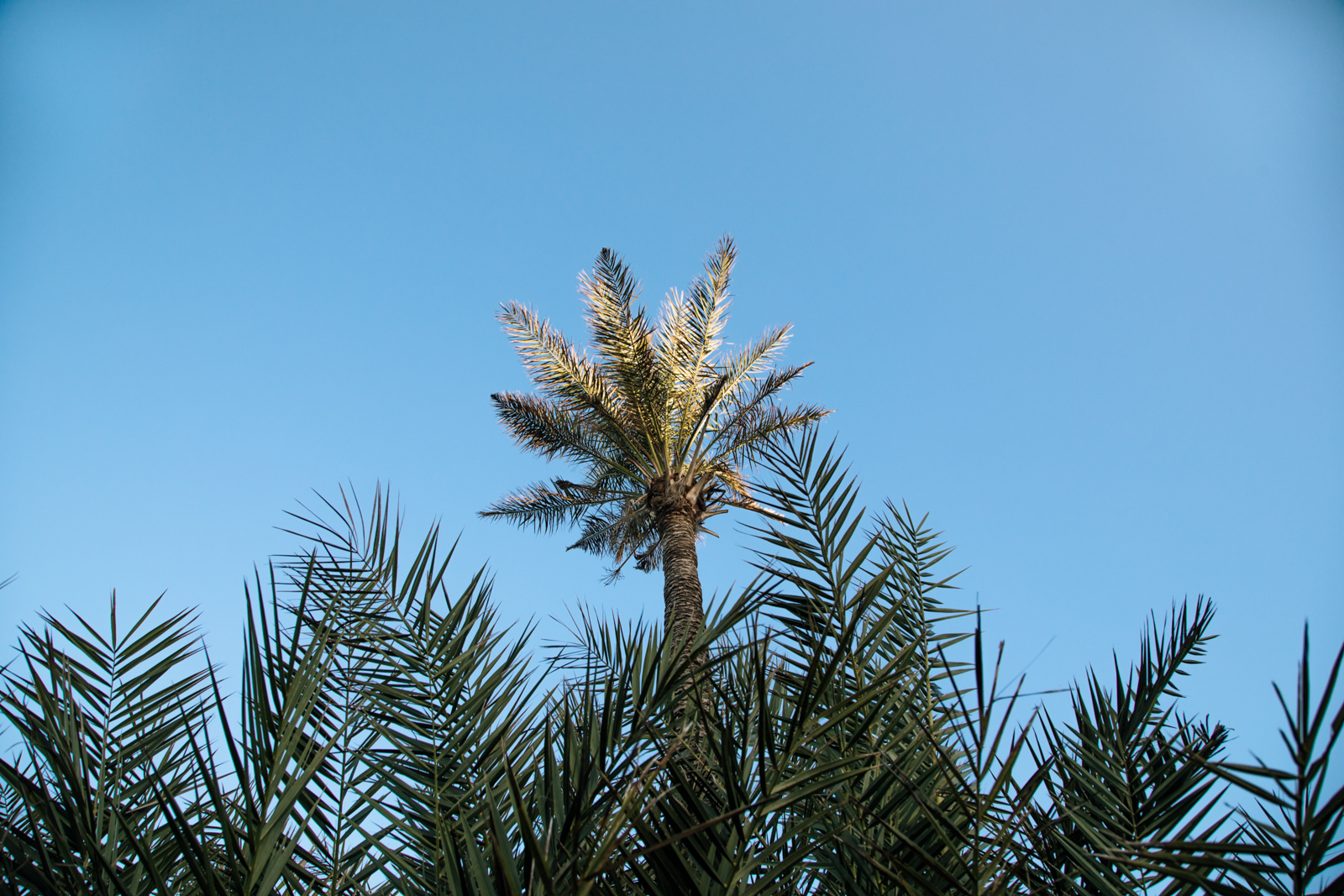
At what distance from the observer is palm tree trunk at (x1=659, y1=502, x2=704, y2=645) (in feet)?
28.2

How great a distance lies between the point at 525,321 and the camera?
11.5 m

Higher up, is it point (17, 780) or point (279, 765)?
point (17, 780)

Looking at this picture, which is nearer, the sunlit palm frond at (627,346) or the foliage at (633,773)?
the foliage at (633,773)

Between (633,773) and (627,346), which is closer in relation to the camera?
(633,773)

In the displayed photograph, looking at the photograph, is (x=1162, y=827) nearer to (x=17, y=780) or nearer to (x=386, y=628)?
(x=386, y=628)

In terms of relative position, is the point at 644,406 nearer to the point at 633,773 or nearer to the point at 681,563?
the point at 681,563

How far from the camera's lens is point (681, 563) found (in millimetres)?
9484

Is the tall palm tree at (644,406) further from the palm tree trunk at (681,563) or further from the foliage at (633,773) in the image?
the foliage at (633,773)

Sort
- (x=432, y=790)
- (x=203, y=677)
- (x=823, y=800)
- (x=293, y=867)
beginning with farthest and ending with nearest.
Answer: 1. (x=203, y=677)
2. (x=432, y=790)
3. (x=823, y=800)
4. (x=293, y=867)

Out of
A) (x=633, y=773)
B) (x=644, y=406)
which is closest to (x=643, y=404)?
(x=644, y=406)

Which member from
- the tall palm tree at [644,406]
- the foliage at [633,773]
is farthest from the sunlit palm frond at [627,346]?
the foliage at [633,773]

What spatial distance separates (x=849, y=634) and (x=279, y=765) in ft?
3.04

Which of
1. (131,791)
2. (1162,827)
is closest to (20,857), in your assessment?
(131,791)

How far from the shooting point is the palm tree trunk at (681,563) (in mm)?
8594
